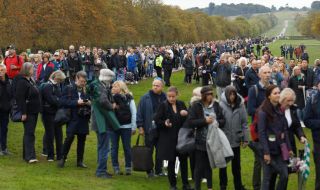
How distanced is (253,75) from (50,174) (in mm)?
6546

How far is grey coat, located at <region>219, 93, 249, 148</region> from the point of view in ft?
33.7

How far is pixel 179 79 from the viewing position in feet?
119

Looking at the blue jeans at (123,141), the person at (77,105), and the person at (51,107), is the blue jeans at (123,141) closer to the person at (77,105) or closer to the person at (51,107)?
the person at (77,105)

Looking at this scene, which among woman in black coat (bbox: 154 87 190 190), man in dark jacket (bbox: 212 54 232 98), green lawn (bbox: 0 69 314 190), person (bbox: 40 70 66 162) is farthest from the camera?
man in dark jacket (bbox: 212 54 232 98)

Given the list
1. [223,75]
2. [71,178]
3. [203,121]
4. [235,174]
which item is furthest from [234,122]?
[223,75]

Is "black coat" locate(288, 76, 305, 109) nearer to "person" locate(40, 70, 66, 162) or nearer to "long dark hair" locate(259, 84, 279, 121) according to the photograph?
"person" locate(40, 70, 66, 162)

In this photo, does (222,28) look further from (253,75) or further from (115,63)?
(253,75)

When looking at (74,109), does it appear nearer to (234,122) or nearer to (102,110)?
(102,110)

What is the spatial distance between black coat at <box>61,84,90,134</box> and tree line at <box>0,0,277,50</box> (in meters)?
24.2

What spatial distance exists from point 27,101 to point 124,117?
2.19 meters

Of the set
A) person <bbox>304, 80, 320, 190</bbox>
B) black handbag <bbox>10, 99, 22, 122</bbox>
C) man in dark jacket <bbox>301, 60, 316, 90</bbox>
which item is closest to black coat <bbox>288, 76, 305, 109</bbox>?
man in dark jacket <bbox>301, 60, 316, 90</bbox>

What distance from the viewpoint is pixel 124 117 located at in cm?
1173

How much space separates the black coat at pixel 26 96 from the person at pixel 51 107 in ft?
1.01

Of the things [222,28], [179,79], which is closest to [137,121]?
[179,79]
